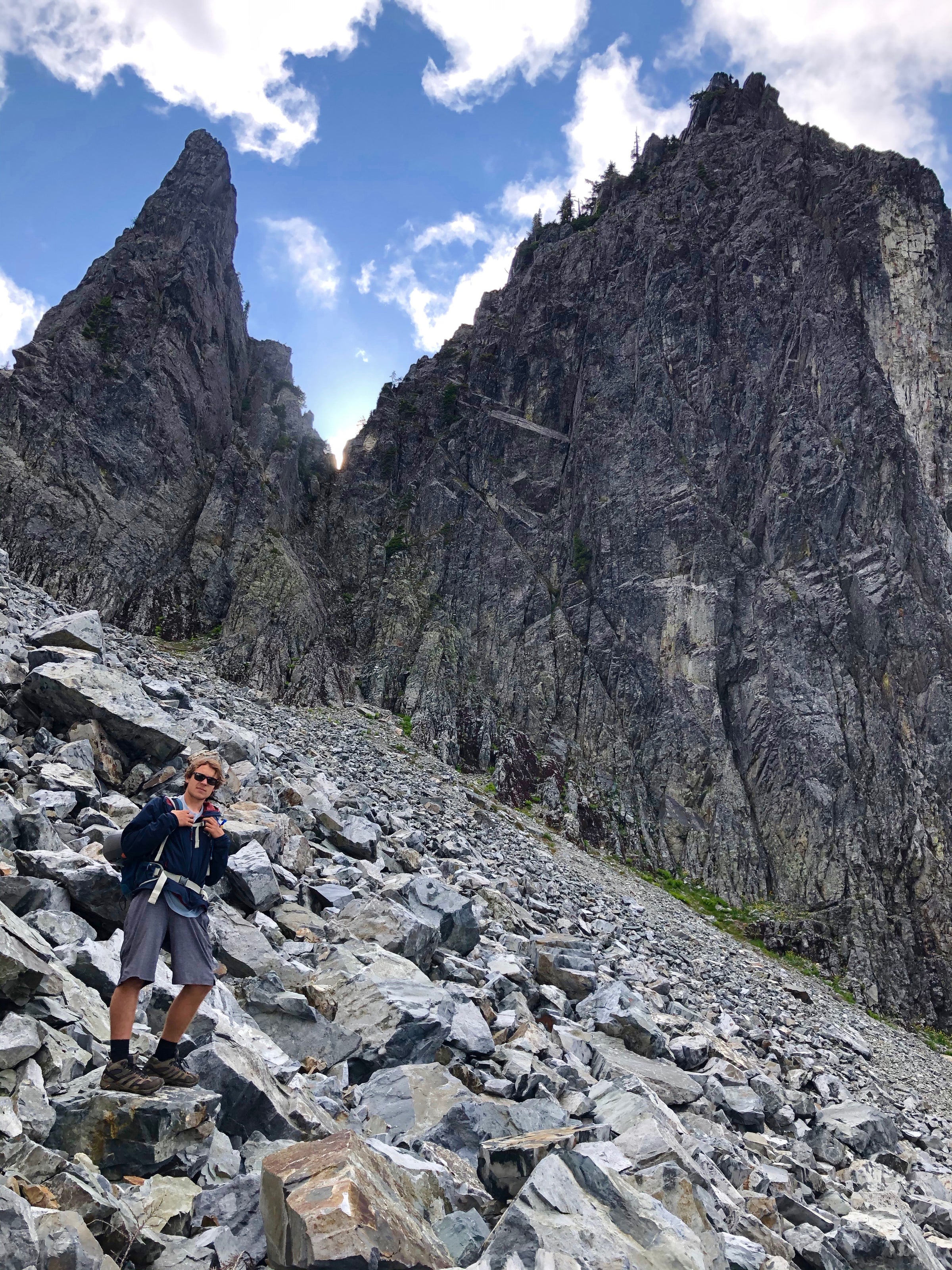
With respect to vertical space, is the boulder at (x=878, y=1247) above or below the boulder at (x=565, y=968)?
below

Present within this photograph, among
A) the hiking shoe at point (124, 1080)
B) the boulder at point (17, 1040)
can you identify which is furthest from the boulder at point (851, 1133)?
the boulder at point (17, 1040)

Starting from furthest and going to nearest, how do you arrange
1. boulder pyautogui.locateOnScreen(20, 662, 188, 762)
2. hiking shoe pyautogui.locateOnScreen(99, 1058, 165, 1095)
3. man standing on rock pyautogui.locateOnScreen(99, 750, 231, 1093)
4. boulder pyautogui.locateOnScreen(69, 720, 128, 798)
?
boulder pyautogui.locateOnScreen(20, 662, 188, 762)
boulder pyautogui.locateOnScreen(69, 720, 128, 798)
man standing on rock pyautogui.locateOnScreen(99, 750, 231, 1093)
hiking shoe pyautogui.locateOnScreen(99, 1058, 165, 1095)

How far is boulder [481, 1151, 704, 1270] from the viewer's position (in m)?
4.01

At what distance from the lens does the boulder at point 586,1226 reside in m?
4.01

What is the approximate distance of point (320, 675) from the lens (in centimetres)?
5697

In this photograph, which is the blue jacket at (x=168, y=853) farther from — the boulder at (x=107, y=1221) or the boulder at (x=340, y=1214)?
the boulder at (x=340, y=1214)

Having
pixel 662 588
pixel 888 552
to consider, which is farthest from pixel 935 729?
pixel 662 588

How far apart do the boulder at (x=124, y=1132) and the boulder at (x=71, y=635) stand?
383 inches

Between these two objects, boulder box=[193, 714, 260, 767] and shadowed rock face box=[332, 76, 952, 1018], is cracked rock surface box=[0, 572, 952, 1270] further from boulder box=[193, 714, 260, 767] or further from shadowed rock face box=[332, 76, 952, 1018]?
shadowed rock face box=[332, 76, 952, 1018]

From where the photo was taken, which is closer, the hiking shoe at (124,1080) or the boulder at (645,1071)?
the hiking shoe at (124,1080)

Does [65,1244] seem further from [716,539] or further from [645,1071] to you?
[716,539]

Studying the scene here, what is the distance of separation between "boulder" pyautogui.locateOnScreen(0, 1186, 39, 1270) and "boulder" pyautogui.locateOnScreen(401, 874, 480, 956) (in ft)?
23.5

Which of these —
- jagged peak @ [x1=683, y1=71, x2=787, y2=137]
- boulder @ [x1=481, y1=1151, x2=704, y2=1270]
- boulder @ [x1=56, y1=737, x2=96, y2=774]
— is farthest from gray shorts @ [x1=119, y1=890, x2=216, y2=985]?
jagged peak @ [x1=683, y1=71, x2=787, y2=137]

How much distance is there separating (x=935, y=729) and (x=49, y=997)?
6428cm
